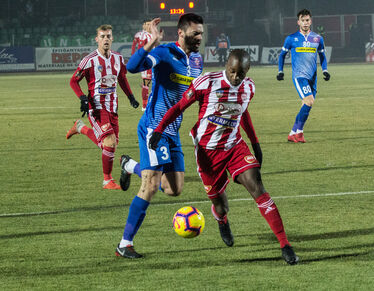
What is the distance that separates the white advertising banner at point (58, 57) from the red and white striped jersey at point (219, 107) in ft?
127

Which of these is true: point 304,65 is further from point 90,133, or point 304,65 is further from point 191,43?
point 191,43

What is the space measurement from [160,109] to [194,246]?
1.15m

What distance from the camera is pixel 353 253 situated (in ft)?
18.3

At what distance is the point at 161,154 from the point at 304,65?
784 cm

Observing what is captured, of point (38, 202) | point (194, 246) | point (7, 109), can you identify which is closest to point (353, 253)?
point (194, 246)

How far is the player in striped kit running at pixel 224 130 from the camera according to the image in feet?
18.1

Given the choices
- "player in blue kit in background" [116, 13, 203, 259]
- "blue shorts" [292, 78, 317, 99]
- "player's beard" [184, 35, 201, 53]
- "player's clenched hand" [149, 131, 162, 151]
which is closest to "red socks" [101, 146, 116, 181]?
"player in blue kit in background" [116, 13, 203, 259]

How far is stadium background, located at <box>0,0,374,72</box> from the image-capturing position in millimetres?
43219

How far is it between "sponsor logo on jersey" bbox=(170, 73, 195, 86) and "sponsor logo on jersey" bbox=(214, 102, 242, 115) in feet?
1.63

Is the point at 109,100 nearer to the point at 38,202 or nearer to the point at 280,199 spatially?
the point at 38,202

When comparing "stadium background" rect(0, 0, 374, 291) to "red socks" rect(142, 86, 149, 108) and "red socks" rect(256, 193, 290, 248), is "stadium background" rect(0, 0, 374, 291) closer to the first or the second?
A: "red socks" rect(256, 193, 290, 248)

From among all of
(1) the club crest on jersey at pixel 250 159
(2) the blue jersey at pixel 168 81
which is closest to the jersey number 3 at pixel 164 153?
(2) the blue jersey at pixel 168 81

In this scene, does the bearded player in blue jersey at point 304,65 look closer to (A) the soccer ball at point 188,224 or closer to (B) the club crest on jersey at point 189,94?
(A) the soccer ball at point 188,224

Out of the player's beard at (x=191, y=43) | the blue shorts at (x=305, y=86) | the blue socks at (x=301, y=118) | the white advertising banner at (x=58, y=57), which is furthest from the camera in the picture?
the white advertising banner at (x=58, y=57)
